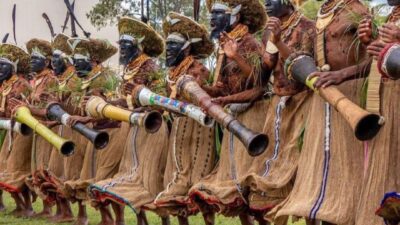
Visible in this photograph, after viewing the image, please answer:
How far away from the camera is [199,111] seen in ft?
21.1

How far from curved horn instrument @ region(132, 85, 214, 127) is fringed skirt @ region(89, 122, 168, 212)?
50 cm

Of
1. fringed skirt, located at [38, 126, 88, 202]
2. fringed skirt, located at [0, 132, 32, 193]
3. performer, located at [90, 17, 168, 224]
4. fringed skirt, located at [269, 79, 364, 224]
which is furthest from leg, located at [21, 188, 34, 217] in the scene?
fringed skirt, located at [269, 79, 364, 224]

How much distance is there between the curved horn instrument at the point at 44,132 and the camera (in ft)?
26.3

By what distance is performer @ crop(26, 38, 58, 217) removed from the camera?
9156 mm

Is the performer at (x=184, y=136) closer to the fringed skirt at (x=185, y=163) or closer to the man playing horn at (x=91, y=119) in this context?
the fringed skirt at (x=185, y=163)

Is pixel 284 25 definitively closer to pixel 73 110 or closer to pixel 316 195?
pixel 316 195

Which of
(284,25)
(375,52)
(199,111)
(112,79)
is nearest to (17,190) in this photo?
(112,79)

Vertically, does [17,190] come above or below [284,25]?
below

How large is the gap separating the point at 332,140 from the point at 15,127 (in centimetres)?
521

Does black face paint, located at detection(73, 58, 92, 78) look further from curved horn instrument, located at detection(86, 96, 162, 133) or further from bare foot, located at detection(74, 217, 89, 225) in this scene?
bare foot, located at detection(74, 217, 89, 225)

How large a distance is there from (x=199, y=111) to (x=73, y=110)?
2616 millimetres

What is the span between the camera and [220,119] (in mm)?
5770

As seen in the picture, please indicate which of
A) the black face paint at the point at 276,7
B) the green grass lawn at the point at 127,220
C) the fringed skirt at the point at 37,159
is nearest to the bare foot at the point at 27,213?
the green grass lawn at the point at 127,220

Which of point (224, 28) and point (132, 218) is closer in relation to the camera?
point (224, 28)
